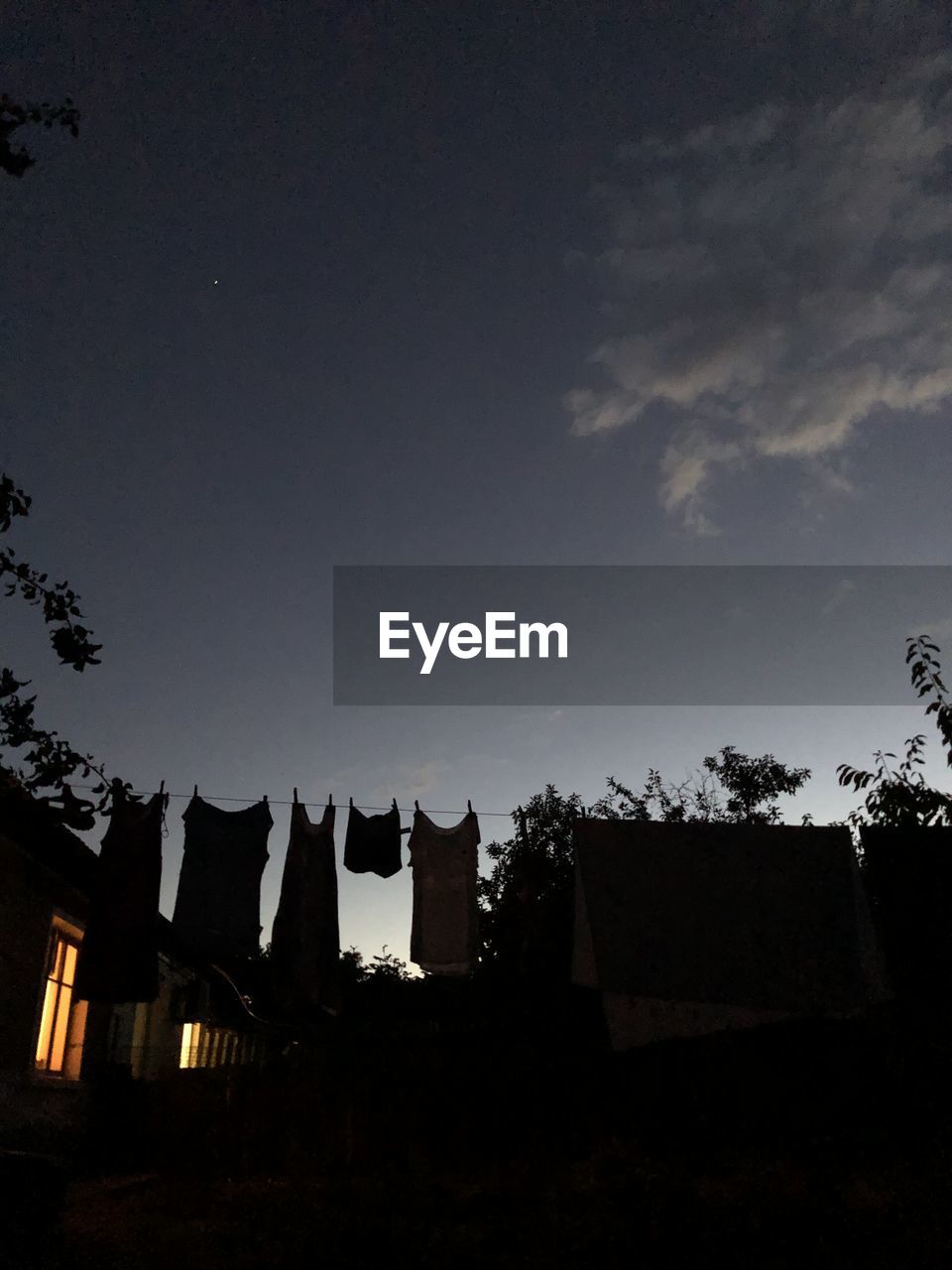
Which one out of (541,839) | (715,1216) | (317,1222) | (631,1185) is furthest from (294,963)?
(541,839)

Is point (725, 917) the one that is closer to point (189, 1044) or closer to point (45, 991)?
point (45, 991)

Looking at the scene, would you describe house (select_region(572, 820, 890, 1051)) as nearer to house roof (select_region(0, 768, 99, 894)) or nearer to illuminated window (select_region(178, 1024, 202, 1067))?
house roof (select_region(0, 768, 99, 894))

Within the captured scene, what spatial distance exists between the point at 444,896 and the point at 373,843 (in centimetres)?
109

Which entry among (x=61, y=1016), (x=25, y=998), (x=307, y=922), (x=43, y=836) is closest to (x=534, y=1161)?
(x=307, y=922)

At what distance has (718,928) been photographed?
375 inches

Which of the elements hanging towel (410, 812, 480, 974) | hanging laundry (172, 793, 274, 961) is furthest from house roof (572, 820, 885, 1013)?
hanging laundry (172, 793, 274, 961)

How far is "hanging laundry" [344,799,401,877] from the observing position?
11438mm

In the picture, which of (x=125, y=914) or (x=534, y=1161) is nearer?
(x=125, y=914)

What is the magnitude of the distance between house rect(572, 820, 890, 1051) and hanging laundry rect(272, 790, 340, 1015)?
114 inches

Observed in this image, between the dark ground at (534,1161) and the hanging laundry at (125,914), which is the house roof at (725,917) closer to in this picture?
the dark ground at (534,1161)

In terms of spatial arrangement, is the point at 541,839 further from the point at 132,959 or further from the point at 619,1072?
the point at 132,959

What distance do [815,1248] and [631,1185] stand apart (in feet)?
5.99

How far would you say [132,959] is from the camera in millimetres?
9000

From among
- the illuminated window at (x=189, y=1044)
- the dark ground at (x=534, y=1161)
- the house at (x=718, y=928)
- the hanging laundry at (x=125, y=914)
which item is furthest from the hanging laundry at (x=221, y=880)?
the illuminated window at (x=189, y=1044)
